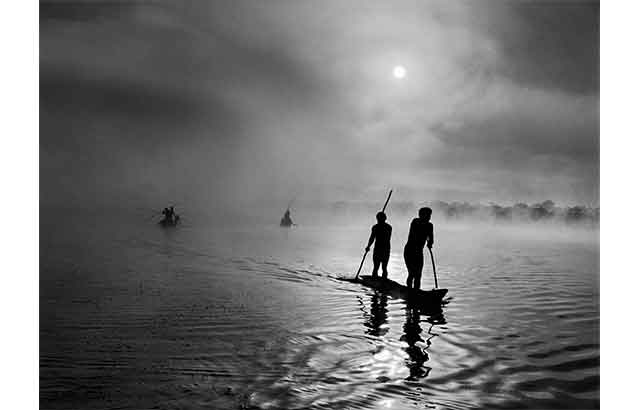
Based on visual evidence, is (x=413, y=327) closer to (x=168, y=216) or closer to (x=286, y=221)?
(x=168, y=216)

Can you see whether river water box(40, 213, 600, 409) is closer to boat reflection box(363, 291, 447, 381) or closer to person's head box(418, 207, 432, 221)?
boat reflection box(363, 291, 447, 381)

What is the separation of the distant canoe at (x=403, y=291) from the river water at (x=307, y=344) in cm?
32

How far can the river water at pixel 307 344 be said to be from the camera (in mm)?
5129

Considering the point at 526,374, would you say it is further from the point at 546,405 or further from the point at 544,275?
the point at 544,275

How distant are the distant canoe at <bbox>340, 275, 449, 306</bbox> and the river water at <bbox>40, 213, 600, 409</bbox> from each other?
1.04 ft

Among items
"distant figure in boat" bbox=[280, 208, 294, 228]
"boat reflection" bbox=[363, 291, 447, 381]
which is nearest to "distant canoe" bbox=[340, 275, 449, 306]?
"boat reflection" bbox=[363, 291, 447, 381]

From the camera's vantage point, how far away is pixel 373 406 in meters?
4.82

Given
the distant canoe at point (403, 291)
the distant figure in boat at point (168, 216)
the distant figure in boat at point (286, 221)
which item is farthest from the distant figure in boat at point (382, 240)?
the distant figure in boat at point (286, 221)

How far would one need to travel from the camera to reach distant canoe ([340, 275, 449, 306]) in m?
9.87

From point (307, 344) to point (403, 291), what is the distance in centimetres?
456

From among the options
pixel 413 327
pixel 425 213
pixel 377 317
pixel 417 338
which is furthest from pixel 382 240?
pixel 417 338
